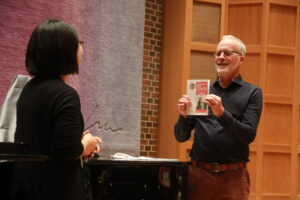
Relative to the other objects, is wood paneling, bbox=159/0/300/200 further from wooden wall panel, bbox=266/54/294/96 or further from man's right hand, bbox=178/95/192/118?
man's right hand, bbox=178/95/192/118

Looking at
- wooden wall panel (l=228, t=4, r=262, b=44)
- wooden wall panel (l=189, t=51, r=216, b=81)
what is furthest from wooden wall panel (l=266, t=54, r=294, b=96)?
wooden wall panel (l=189, t=51, r=216, b=81)

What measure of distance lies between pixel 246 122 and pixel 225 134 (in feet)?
0.53

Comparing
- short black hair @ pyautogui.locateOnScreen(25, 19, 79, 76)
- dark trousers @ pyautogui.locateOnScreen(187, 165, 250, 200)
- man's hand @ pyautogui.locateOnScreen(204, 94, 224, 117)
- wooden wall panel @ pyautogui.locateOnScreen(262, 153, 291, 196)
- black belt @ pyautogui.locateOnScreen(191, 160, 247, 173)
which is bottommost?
wooden wall panel @ pyautogui.locateOnScreen(262, 153, 291, 196)

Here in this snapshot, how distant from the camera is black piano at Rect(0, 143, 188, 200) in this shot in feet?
9.15

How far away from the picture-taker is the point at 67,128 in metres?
1.88

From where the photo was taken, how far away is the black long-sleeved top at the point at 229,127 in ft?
9.50

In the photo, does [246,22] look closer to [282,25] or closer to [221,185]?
[282,25]

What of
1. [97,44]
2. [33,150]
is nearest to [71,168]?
[33,150]

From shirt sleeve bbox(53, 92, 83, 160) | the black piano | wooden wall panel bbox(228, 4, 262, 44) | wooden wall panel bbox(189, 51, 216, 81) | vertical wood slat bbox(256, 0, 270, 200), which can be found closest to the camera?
shirt sleeve bbox(53, 92, 83, 160)

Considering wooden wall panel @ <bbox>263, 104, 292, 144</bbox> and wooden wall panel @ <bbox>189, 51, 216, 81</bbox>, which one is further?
wooden wall panel @ <bbox>263, 104, 292, 144</bbox>

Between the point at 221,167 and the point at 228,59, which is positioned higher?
the point at 228,59

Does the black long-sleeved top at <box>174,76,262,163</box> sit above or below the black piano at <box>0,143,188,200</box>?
above

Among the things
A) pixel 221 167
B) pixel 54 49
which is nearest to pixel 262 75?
pixel 221 167

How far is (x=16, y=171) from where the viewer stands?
201 centimetres
